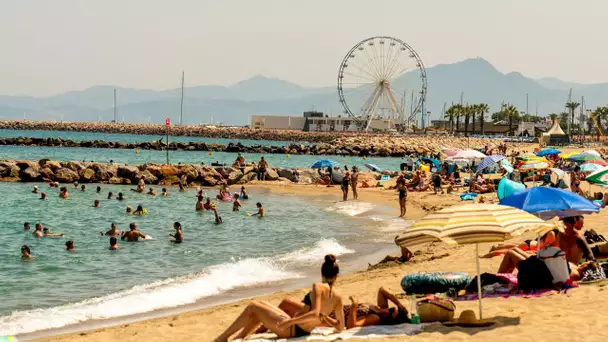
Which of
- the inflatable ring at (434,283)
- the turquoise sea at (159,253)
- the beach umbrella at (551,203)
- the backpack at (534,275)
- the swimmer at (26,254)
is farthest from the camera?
the swimmer at (26,254)

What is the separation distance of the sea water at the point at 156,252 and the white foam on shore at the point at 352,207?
41 millimetres

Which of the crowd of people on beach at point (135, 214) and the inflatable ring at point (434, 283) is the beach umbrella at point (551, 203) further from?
the crowd of people on beach at point (135, 214)

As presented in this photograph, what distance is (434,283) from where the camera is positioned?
34.2 ft

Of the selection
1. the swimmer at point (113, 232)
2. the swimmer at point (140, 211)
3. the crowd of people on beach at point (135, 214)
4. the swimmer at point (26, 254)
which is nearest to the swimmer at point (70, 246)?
the crowd of people on beach at point (135, 214)

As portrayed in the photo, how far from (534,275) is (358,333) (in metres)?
3.04

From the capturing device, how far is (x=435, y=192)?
1277 inches

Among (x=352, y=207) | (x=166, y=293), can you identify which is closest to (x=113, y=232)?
(x=166, y=293)

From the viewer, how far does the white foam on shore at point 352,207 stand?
92.0 feet

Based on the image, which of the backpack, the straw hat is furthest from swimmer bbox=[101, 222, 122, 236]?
the straw hat

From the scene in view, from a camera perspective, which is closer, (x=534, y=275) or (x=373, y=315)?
(x=373, y=315)

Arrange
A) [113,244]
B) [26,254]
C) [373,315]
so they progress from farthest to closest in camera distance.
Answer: [113,244] → [26,254] → [373,315]

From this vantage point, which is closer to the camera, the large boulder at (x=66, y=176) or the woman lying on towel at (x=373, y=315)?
the woman lying on towel at (x=373, y=315)

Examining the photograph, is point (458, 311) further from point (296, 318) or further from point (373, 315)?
point (296, 318)

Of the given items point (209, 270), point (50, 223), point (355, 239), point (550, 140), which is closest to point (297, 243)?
point (355, 239)
